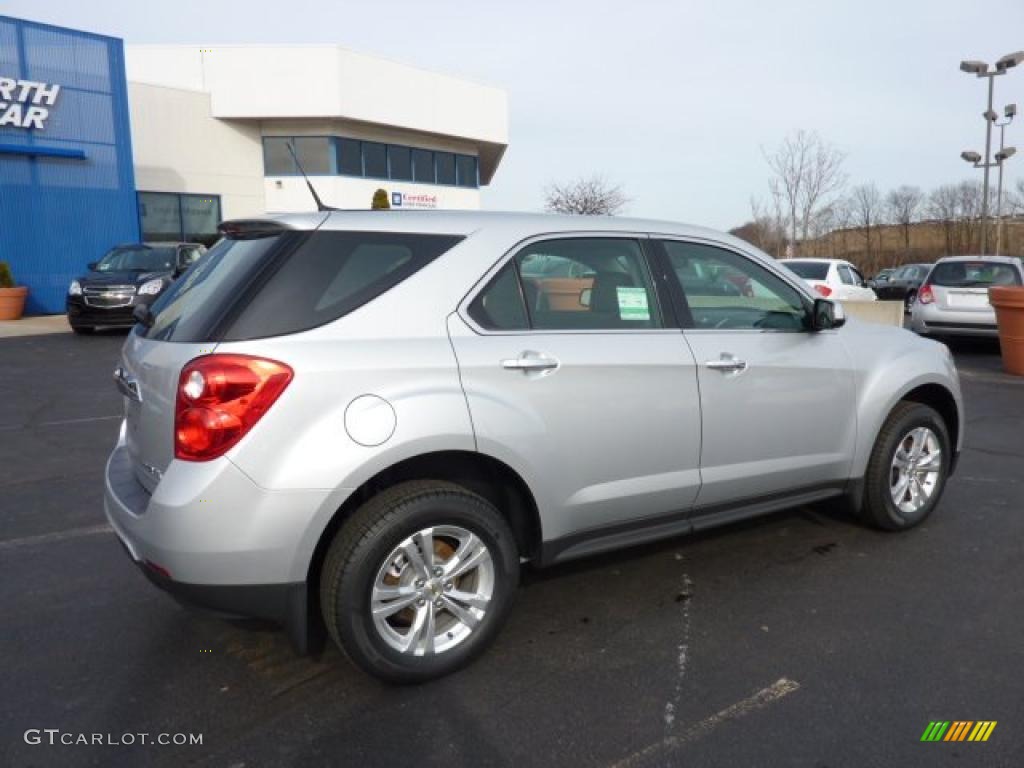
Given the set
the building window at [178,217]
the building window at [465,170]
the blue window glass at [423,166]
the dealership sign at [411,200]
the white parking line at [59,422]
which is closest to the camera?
the white parking line at [59,422]

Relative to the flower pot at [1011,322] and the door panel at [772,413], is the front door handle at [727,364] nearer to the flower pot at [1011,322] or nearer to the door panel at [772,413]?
the door panel at [772,413]

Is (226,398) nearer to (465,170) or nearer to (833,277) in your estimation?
(833,277)

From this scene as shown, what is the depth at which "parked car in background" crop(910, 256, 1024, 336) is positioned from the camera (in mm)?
12273

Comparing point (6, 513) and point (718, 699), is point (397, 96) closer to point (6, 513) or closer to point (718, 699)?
point (6, 513)

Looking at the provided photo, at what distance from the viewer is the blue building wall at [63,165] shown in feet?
60.8

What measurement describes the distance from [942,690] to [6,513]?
506cm

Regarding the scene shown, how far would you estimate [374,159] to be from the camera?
30.8m

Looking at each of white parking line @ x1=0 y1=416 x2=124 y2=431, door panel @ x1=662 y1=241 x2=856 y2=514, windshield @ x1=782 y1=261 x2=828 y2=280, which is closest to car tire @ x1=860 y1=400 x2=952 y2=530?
door panel @ x1=662 y1=241 x2=856 y2=514

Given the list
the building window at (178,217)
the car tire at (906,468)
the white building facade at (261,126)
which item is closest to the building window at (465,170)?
the white building facade at (261,126)

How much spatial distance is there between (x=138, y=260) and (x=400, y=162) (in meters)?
17.5

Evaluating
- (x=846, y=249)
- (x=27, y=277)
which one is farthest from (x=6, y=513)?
(x=846, y=249)

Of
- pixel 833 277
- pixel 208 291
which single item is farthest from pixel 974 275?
pixel 208 291

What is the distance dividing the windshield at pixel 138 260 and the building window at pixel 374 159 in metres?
15.3

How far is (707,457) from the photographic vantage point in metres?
3.51
